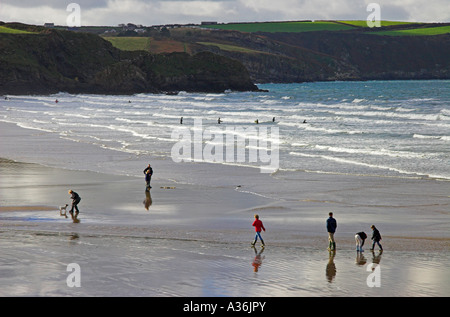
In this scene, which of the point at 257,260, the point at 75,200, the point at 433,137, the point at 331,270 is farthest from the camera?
the point at 433,137

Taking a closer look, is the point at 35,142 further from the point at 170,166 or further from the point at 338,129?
the point at 338,129

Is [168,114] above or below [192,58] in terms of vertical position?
below

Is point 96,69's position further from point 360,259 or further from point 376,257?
point 360,259

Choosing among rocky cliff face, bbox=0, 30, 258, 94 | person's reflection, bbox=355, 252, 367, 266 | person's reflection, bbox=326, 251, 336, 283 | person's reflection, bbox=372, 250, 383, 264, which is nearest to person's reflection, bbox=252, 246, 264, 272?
person's reflection, bbox=326, 251, 336, 283

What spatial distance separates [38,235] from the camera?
2300 cm

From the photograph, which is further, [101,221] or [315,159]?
[315,159]

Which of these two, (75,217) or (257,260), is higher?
(75,217)

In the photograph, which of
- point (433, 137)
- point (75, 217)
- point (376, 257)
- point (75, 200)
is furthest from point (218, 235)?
point (433, 137)

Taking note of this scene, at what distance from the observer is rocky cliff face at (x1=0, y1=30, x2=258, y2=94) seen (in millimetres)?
163000

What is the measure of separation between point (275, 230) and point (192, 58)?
530ft

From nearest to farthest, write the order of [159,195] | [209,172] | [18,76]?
1. [159,195]
2. [209,172]
3. [18,76]

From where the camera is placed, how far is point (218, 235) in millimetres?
23531

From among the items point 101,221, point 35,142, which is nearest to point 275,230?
point 101,221

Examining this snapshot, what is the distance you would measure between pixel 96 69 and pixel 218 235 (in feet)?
Result: 517
